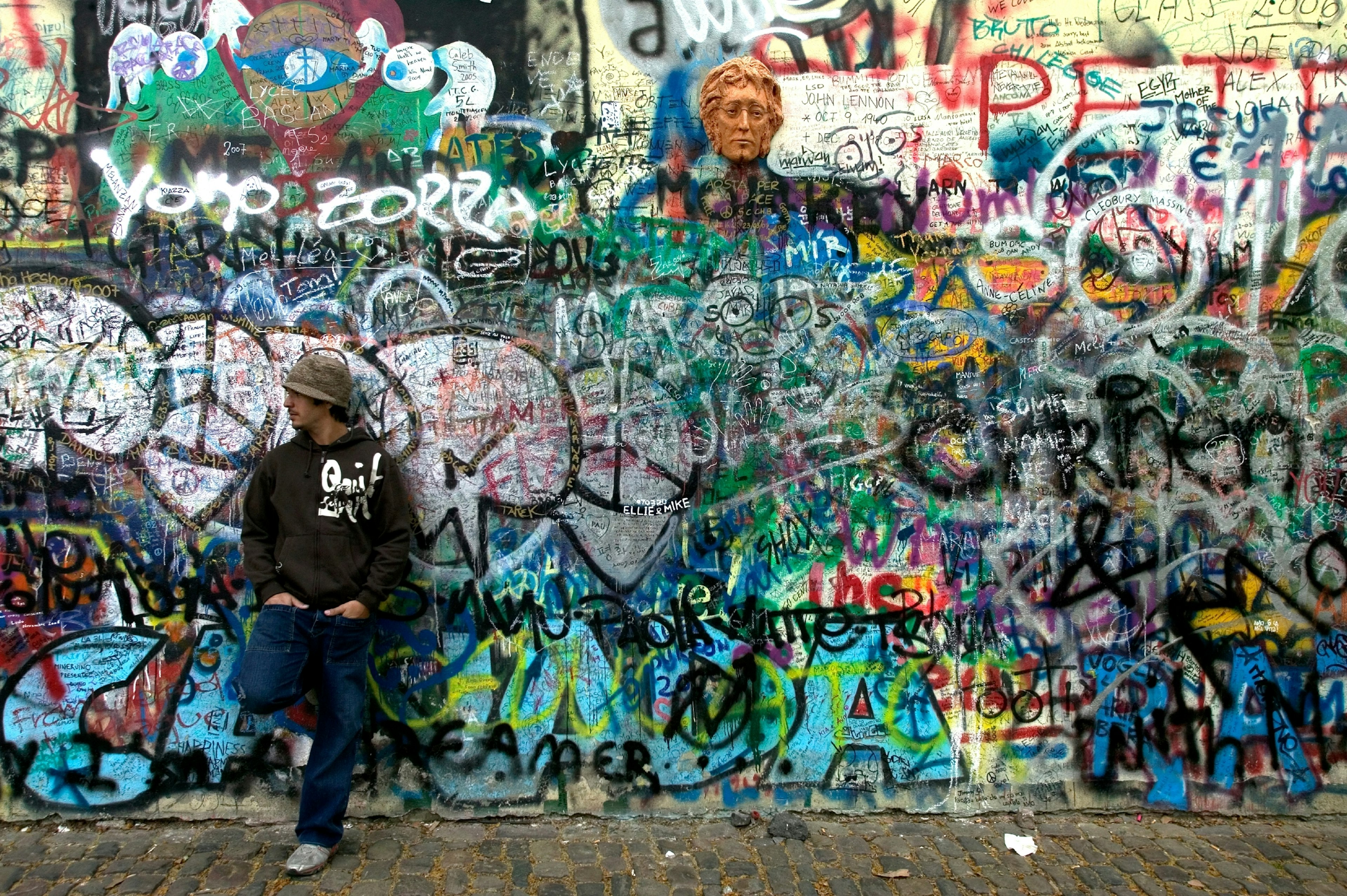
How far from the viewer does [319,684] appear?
401cm

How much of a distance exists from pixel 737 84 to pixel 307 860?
3923 millimetres

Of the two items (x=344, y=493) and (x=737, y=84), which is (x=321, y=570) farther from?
(x=737, y=84)

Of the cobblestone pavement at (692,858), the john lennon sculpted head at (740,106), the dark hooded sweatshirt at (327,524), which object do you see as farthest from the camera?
the john lennon sculpted head at (740,106)

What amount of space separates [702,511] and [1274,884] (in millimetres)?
2909

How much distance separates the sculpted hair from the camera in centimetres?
421

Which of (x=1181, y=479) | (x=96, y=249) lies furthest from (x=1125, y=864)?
(x=96, y=249)

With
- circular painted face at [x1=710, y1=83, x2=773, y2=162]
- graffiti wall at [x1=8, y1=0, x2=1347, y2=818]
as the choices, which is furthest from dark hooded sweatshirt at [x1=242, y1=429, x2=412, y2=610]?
circular painted face at [x1=710, y1=83, x2=773, y2=162]

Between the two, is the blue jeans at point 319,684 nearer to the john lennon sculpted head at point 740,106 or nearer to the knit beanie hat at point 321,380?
the knit beanie hat at point 321,380

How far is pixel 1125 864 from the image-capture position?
13.0 ft

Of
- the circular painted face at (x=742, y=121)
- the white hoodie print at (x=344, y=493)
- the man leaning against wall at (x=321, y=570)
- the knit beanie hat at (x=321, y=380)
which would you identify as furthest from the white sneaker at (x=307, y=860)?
the circular painted face at (x=742, y=121)

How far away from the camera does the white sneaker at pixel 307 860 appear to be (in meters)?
3.78

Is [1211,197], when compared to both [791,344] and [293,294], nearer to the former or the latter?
[791,344]

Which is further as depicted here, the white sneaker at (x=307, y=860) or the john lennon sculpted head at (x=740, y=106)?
the john lennon sculpted head at (x=740, y=106)

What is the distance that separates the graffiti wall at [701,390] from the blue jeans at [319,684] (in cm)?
38
